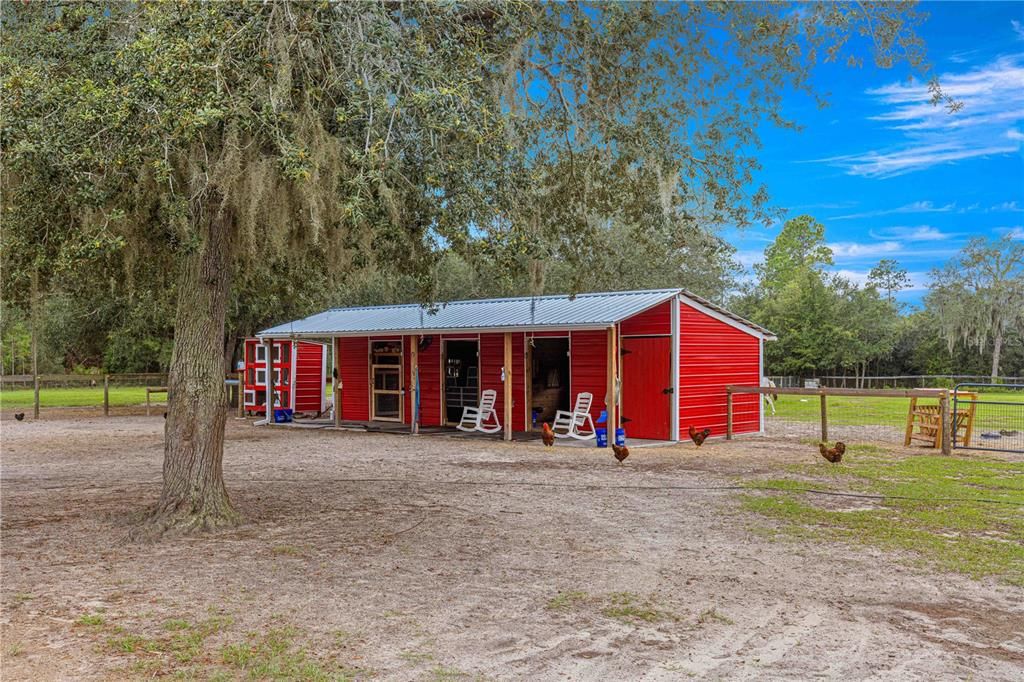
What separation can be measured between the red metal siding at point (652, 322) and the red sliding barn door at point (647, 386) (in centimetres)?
11

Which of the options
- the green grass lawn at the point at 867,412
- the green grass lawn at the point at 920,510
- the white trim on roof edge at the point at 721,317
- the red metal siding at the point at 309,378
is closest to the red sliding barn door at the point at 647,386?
the white trim on roof edge at the point at 721,317

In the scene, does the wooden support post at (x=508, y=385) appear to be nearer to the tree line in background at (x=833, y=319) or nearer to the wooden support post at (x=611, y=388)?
the wooden support post at (x=611, y=388)

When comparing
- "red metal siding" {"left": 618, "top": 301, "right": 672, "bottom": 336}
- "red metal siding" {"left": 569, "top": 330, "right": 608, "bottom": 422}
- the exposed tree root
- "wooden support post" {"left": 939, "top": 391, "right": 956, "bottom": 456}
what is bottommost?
the exposed tree root

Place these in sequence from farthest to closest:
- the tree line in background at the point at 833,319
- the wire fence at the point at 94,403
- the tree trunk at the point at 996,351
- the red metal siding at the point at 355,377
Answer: the tree trunk at the point at 996,351
the tree line in background at the point at 833,319
the wire fence at the point at 94,403
the red metal siding at the point at 355,377

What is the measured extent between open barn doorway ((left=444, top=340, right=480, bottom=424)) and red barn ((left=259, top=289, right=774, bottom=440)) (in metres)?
0.02

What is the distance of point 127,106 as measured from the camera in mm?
5105

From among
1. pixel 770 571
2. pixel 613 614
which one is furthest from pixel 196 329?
pixel 770 571

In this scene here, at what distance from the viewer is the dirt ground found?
3871mm

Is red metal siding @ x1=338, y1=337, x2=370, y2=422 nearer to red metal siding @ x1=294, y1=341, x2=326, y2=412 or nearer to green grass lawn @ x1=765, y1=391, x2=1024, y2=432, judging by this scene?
red metal siding @ x1=294, y1=341, x2=326, y2=412

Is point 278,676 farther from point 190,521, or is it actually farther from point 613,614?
point 190,521

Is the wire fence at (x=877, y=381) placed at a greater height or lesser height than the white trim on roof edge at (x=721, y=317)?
lesser

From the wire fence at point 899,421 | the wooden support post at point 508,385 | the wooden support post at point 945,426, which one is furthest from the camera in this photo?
the wooden support post at point 508,385

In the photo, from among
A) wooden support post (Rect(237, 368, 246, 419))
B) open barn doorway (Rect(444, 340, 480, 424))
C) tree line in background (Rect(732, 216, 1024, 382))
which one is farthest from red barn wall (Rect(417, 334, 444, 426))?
tree line in background (Rect(732, 216, 1024, 382))

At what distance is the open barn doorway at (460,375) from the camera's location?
17703mm
